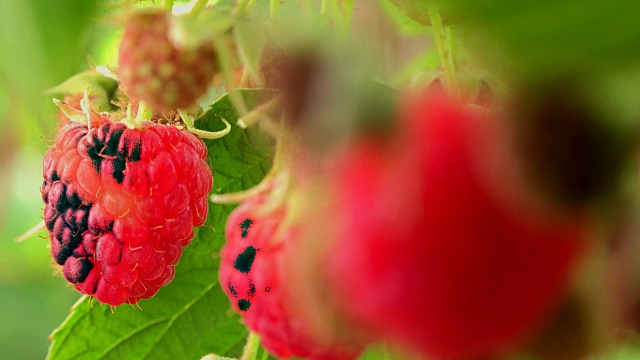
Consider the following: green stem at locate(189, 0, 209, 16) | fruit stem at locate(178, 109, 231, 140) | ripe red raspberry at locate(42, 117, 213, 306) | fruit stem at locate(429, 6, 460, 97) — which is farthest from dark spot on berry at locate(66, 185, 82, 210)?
fruit stem at locate(429, 6, 460, 97)

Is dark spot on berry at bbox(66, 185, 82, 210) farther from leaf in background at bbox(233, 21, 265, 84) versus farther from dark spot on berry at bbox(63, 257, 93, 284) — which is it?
leaf in background at bbox(233, 21, 265, 84)

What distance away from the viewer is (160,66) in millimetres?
394

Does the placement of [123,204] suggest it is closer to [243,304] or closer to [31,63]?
[243,304]

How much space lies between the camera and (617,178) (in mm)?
117

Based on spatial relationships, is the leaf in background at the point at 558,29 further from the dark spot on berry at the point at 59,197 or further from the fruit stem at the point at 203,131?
the dark spot on berry at the point at 59,197

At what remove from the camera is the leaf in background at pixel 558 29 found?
3.6 inches

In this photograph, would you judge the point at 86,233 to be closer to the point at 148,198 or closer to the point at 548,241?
the point at 148,198

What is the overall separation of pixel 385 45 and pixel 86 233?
76 cm

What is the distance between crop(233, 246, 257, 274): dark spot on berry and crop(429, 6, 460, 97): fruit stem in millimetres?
305

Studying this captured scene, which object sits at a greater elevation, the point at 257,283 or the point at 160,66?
the point at 160,66

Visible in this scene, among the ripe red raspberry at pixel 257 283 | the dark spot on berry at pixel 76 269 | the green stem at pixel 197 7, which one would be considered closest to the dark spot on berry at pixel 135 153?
the dark spot on berry at pixel 76 269

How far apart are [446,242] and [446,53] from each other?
82 millimetres

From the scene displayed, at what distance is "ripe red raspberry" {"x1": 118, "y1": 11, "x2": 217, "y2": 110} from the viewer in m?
0.32

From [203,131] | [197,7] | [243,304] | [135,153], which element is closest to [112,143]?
[135,153]
